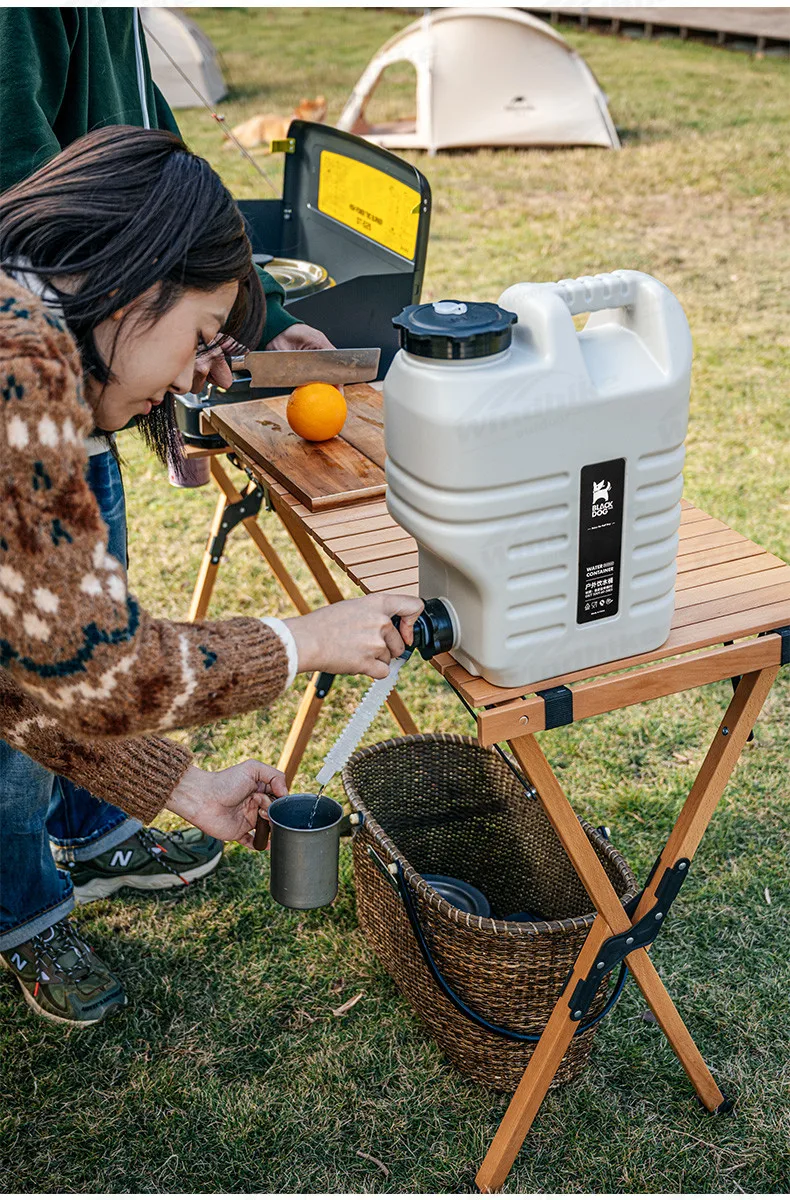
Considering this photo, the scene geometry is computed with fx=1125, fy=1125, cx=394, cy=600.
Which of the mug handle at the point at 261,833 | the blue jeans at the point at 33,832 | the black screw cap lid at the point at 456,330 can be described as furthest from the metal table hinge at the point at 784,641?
the blue jeans at the point at 33,832

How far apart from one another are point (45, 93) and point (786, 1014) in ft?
7.40

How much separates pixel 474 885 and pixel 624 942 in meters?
0.71

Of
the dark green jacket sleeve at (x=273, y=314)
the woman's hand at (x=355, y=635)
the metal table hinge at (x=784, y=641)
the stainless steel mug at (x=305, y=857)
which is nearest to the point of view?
the woman's hand at (x=355, y=635)

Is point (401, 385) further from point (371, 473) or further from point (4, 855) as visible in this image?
point (4, 855)

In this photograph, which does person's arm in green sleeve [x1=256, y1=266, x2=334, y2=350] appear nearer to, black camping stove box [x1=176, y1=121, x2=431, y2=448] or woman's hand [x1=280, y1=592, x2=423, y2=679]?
black camping stove box [x1=176, y1=121, x2=431, y2=448]

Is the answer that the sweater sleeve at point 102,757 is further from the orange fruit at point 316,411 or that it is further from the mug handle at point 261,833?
the orange fruit at point 316,411

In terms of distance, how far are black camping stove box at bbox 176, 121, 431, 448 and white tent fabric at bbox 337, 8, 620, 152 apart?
18.1 ft

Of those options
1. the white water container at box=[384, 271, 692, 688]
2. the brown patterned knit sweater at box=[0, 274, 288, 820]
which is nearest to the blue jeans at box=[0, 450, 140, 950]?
the brown patterned knit sweater at box=[0, 274, 288, 820]

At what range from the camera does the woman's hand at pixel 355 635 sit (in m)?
1.50

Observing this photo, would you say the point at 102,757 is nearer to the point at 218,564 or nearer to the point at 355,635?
the point at 355,635

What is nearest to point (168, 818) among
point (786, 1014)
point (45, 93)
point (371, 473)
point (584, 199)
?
point (371, 473)

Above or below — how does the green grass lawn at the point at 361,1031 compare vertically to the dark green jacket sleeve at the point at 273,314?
below

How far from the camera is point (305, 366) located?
7.43 ft

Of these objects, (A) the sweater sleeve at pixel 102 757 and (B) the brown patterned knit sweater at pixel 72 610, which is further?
(A) the sweater sleeve at pixel 102 757
